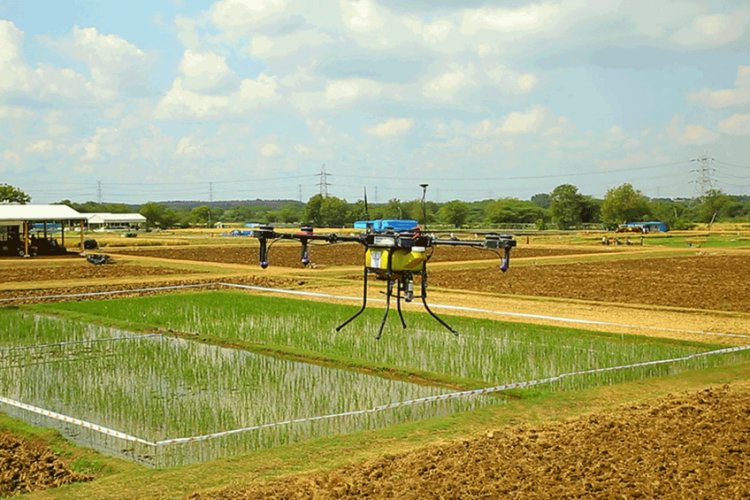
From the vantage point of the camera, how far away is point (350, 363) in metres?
15.1

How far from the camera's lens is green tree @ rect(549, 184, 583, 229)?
127 metres

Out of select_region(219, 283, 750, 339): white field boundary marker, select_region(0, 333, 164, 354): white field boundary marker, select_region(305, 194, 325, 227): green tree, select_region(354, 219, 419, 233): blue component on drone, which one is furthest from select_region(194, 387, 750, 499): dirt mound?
select_region(305, 194, 325, 227): green tree

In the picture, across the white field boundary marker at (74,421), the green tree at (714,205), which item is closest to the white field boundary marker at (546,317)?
the white field boundary marker at (74,421)

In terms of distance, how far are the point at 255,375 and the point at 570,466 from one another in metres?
7.18

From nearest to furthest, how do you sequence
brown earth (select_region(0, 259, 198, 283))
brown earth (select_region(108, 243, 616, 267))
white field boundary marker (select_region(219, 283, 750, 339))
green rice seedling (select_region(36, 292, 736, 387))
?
green rice seedling (select_region(36, 292, 736, 387)) → white field boundary marker (select_region(219, 283, 750, 339)) → brown earth (select_region(0, 259, 198, 283)) → brown earth (select_region(108, 243, 616, 267))

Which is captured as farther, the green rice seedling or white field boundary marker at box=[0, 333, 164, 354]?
white field boundary marker at box=[0, 333, 164, 354]

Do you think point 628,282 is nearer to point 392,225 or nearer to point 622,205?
point 392,225

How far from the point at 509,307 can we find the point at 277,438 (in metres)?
14.5

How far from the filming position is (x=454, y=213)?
142625mm

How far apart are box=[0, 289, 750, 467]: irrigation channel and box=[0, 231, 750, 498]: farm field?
0.12m

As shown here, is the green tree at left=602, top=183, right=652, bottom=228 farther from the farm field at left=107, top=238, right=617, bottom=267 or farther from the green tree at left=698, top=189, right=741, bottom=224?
the farm field at left=107, top=238, right=617, bottom=267

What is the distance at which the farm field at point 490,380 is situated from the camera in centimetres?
820

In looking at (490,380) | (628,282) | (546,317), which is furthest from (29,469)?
(628,282)

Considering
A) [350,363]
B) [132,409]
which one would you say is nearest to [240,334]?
[350,363]
